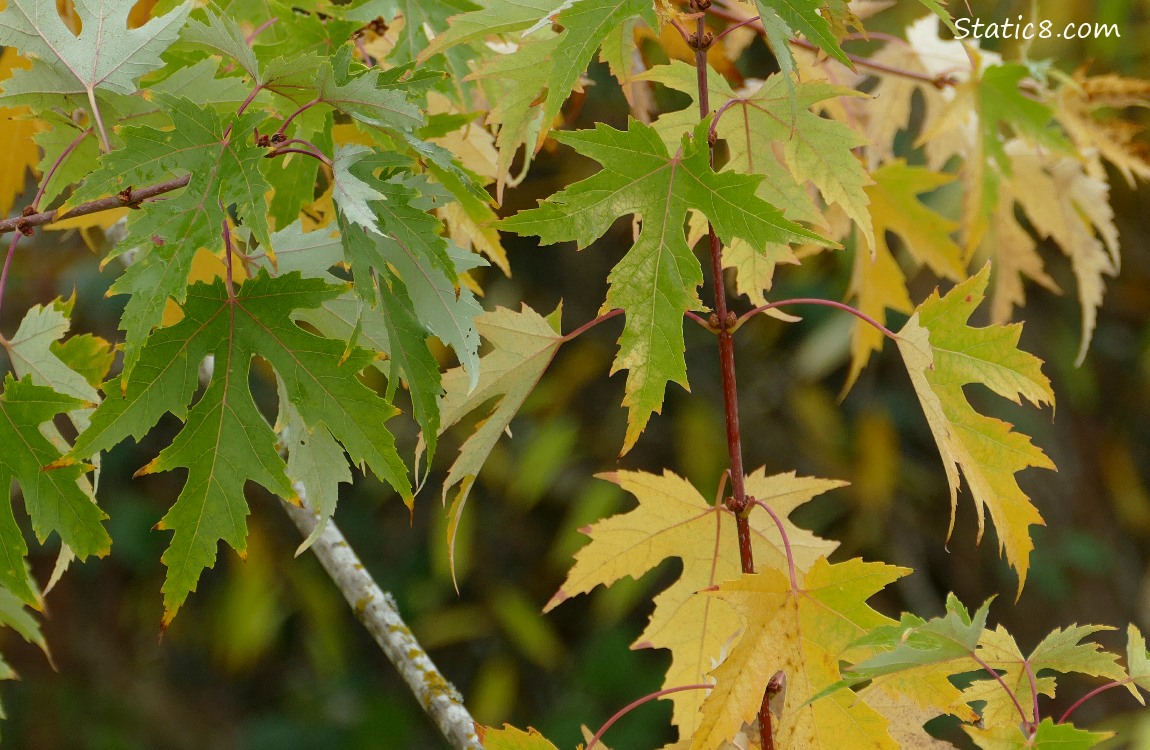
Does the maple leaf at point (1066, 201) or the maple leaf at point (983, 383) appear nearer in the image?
the maple leaf at point (983, 383)

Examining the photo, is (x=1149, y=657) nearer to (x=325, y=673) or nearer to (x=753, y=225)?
(x=753, y=225)

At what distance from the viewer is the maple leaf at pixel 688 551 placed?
621 millimetres

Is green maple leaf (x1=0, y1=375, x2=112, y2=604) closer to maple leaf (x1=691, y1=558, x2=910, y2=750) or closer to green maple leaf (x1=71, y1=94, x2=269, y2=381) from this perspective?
green maple leaf (x1=71, y1=94, x2=269, y2=381)

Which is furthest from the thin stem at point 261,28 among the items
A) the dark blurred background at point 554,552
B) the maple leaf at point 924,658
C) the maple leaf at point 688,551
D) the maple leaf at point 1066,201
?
the dark blurred background at point 554,552

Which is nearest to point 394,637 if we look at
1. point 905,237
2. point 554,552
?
point 905,237

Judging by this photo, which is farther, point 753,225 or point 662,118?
point 662,118

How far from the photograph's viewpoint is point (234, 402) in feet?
1.77

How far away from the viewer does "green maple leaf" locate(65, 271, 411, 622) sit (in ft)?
1.70

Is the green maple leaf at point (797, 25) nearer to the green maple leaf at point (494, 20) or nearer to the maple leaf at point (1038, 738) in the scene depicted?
the green maple leaf at point (494, 20)

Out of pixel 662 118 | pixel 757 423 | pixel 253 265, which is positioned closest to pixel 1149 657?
pixel 662 118

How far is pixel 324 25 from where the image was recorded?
707 mm

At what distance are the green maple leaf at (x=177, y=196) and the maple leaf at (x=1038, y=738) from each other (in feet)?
1.30

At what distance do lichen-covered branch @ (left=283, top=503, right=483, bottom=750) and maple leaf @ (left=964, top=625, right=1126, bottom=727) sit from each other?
0.29m

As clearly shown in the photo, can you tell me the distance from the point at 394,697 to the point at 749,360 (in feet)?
3.98
